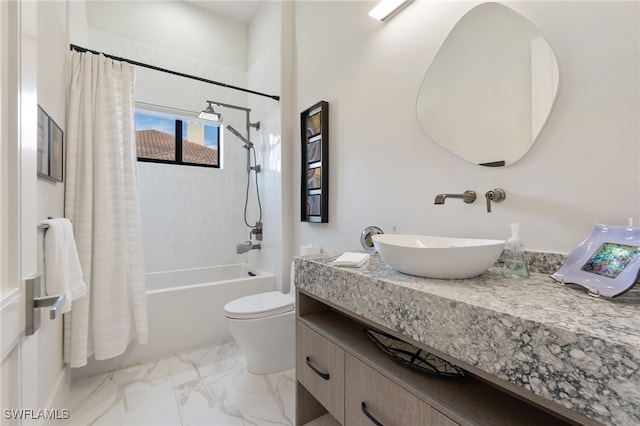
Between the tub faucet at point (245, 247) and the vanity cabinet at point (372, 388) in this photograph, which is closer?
the vanity cabinet at point (372, 388)

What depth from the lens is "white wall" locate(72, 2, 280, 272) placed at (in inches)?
105

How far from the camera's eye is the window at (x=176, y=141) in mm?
2840

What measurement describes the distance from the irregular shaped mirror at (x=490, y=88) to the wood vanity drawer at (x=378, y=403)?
3.01ft

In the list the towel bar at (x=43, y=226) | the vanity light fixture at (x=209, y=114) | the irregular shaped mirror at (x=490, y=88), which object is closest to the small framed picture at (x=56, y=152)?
the towel bar at (x=43, y=226)

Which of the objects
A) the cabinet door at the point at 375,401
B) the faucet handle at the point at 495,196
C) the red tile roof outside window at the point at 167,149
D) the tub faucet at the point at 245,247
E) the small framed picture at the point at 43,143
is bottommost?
the cabinet door at the point at 375,401

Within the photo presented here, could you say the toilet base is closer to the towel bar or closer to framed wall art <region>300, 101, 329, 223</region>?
framed wall art <region>300, 101, 329, 223</region>

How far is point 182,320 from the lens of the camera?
2.10 m

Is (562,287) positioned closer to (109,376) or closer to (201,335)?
(201,335)

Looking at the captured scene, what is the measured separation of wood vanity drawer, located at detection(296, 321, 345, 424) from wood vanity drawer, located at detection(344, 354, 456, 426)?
0.05 m

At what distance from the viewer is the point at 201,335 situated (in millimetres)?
2156

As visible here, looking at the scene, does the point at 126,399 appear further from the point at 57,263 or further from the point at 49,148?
the point at 49,148

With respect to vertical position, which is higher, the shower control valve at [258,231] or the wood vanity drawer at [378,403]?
the shower control valve at [258,231]

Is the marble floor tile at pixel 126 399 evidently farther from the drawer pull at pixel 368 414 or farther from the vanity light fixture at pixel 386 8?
the vanity light fixture at pixel 386 8

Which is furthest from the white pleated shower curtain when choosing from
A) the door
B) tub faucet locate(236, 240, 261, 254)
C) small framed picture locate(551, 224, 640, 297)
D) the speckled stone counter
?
small framed picture locate(551, 224, 640, 297)
